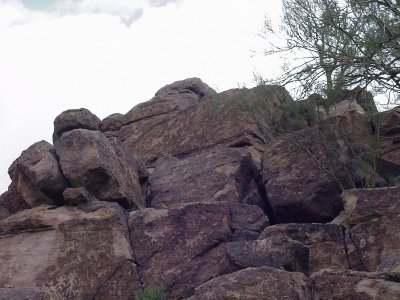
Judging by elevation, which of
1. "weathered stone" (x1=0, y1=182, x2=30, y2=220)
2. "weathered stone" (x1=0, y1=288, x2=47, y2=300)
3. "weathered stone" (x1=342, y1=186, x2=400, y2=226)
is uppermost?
"weathered stone" (x1=0, y1=182, x2=30, y2=220)

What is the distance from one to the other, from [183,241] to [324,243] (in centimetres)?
300

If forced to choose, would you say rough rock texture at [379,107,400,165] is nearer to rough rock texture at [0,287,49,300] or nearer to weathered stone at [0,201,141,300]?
weathered stone at [0,201,141,300]

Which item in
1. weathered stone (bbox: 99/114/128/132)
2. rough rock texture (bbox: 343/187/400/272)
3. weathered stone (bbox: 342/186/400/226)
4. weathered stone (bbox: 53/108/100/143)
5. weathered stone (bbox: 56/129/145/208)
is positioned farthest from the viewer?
weathered stone (bbox: 99/114/128/132)

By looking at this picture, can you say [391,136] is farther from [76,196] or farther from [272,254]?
[76,196]

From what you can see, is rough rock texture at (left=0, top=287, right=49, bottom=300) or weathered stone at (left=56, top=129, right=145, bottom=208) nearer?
rough rock texture at (left=0, top=287, right=49, bottom=300)

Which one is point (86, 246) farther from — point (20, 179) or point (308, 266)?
point (308, 266)

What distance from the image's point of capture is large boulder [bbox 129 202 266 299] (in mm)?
12953

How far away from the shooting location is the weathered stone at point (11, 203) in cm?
1642

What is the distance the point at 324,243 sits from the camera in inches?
482

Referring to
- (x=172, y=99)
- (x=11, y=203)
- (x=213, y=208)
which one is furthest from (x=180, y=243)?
(x=172, y=99)

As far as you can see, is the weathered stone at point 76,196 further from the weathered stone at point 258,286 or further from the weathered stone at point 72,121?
the weathered stone at point 258,286

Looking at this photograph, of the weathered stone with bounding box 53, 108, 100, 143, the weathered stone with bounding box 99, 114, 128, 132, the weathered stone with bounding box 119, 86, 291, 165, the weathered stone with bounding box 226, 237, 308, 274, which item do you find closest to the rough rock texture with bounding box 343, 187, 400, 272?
the weathered stone with bounding box 226, 237, 308, 274

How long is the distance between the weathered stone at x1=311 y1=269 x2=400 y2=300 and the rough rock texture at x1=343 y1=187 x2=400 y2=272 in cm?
294

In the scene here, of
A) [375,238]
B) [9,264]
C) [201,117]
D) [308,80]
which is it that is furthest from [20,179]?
[375,238]
